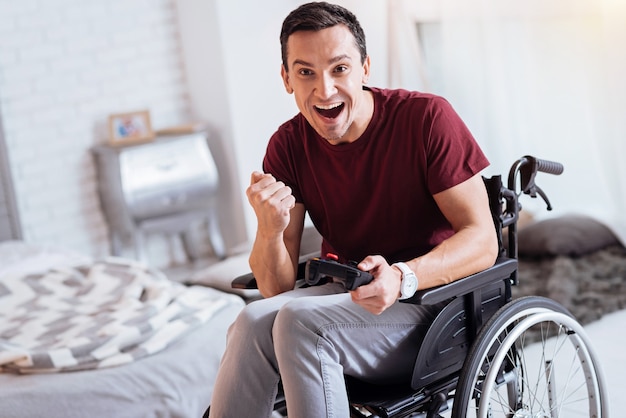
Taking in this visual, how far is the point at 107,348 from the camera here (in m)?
2.47

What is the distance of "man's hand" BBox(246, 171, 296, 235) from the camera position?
174cm

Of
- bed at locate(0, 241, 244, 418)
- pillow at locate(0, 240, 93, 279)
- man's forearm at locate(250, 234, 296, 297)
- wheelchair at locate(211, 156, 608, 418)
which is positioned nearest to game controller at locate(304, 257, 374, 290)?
wheelchair at locate(211, 156, 608, 418)

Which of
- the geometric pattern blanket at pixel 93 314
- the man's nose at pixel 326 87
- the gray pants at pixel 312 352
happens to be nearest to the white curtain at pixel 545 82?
the geometric pattern blanket at pixel 93 314

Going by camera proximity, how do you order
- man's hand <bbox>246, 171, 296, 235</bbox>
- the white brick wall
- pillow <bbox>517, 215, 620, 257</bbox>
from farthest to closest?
the white brick wall
pillow <bbox>517, 215, 620, 257</bbox>
man's hand <bbox>246, 171, 296, 235</bbox>

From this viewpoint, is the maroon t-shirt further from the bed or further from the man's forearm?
the bed

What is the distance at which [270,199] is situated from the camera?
68.6 inches

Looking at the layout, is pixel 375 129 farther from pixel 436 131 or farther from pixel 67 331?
pixel 67 331

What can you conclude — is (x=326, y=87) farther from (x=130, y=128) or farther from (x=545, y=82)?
(x=130, y=128)

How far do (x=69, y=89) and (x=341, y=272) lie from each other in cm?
346

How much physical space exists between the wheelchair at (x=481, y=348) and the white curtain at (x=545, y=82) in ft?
5.86

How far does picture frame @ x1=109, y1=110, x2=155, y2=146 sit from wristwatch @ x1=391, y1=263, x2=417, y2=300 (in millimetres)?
3186

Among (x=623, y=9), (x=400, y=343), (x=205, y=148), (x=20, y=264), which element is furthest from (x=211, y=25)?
(x=400, y=343)

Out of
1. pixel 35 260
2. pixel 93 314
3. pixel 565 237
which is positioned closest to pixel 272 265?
pixel 93 314

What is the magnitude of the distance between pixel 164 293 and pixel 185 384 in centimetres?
51
